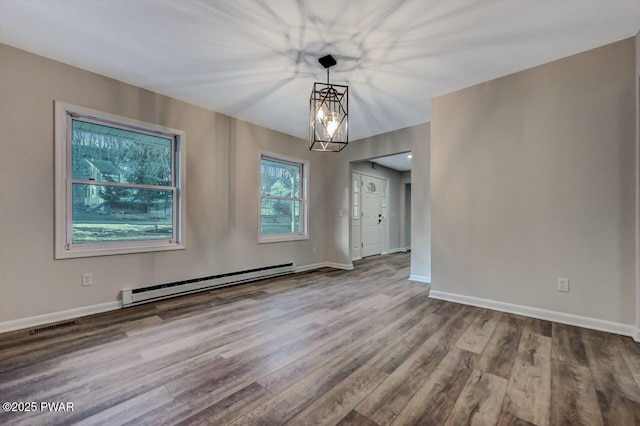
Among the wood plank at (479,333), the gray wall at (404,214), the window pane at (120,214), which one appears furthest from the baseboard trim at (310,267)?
the gray wall at (404,214)

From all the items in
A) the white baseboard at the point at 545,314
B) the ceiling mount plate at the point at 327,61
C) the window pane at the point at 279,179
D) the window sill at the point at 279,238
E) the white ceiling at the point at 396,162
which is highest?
the ceiling mount plate at the point at 327,61

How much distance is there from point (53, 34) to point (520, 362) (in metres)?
4.48

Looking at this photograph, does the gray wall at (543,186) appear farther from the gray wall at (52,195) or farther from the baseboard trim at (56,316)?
the baseboard trim at (56,316)

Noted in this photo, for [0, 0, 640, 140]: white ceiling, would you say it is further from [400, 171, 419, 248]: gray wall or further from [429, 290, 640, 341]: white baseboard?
[400, 171, 419, 248]: gray wall

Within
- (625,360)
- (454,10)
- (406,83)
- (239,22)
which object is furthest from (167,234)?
(625,360)

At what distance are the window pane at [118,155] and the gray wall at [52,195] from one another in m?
0.23

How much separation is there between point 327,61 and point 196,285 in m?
3.16

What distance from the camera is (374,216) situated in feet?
23.6

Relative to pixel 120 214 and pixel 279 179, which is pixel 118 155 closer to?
pixel 120 214

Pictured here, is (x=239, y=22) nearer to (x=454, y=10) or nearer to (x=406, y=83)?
(x=454, y=10)

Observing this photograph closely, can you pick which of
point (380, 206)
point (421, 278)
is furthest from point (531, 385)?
point (380, 206)

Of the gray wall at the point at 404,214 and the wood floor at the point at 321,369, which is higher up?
the gray wall at the point at 404,214

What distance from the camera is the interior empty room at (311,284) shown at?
1616 millimetres

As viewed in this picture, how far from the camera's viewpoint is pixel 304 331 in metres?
2.39
